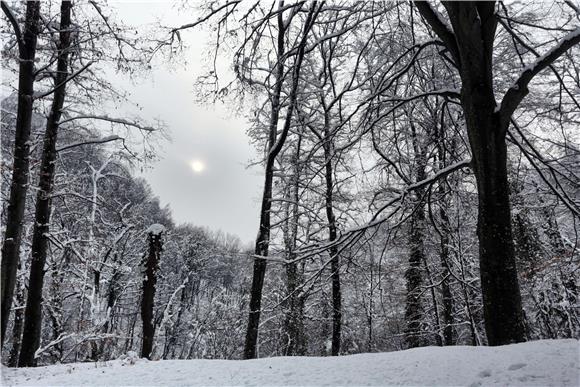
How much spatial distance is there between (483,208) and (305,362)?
107 inches

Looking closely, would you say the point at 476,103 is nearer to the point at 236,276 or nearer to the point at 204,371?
the point at 204,371

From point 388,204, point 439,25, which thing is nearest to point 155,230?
point 388,204

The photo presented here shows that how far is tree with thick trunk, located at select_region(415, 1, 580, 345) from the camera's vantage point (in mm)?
Answer: 3424

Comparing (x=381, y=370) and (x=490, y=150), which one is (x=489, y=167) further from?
(x=381, y=370)

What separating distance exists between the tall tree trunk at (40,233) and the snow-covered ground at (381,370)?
2.37 metres

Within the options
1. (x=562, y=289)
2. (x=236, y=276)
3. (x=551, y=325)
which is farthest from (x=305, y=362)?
(x=236, y=276)

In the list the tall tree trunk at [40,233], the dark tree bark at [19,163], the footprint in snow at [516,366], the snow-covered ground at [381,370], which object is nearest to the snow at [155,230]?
the tall tree trunk at [40,233]

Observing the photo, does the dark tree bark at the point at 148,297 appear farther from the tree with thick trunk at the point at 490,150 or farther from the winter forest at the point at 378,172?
the tree with thick trunk at the point at 490,150

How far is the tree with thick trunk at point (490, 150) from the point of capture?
342 cm

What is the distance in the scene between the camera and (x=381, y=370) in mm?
3779

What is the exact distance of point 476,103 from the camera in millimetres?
3617

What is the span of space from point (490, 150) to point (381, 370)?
92.8 inches

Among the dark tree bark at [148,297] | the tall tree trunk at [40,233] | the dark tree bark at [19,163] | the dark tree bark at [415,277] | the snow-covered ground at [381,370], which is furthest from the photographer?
the dark tree bark at [415,277]

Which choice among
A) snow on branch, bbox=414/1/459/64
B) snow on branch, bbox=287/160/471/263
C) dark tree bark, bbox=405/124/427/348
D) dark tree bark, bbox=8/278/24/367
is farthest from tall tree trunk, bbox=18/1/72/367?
dark tree bark, bbox=405/124/427/348
